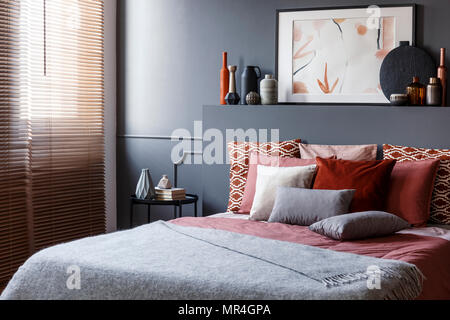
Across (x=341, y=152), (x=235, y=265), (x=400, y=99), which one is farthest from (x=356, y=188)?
(x=235, y=265)

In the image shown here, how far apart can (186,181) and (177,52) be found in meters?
1.10

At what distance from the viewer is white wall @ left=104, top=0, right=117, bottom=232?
5.23 metres

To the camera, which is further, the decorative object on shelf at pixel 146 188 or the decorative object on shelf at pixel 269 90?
the decorative object on shelf at pixel 146 188

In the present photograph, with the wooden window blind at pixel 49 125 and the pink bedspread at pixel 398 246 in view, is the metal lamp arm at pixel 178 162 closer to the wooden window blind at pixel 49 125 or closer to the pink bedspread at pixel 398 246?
the wooden window blind at pixel 49 125

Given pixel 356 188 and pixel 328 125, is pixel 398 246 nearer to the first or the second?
pixel 356 188

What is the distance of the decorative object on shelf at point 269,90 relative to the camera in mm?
4473

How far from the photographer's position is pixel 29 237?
444 centimetres

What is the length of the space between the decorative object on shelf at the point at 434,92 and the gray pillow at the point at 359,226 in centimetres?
104

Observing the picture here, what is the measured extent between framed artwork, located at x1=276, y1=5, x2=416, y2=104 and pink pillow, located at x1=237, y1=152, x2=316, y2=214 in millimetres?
629

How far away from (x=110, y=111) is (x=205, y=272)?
3094 mm

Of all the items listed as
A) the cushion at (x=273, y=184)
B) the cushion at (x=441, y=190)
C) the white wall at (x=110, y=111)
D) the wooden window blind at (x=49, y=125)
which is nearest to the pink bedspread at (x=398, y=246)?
the cushion at (x=273, y=184)

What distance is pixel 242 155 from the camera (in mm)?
4391
